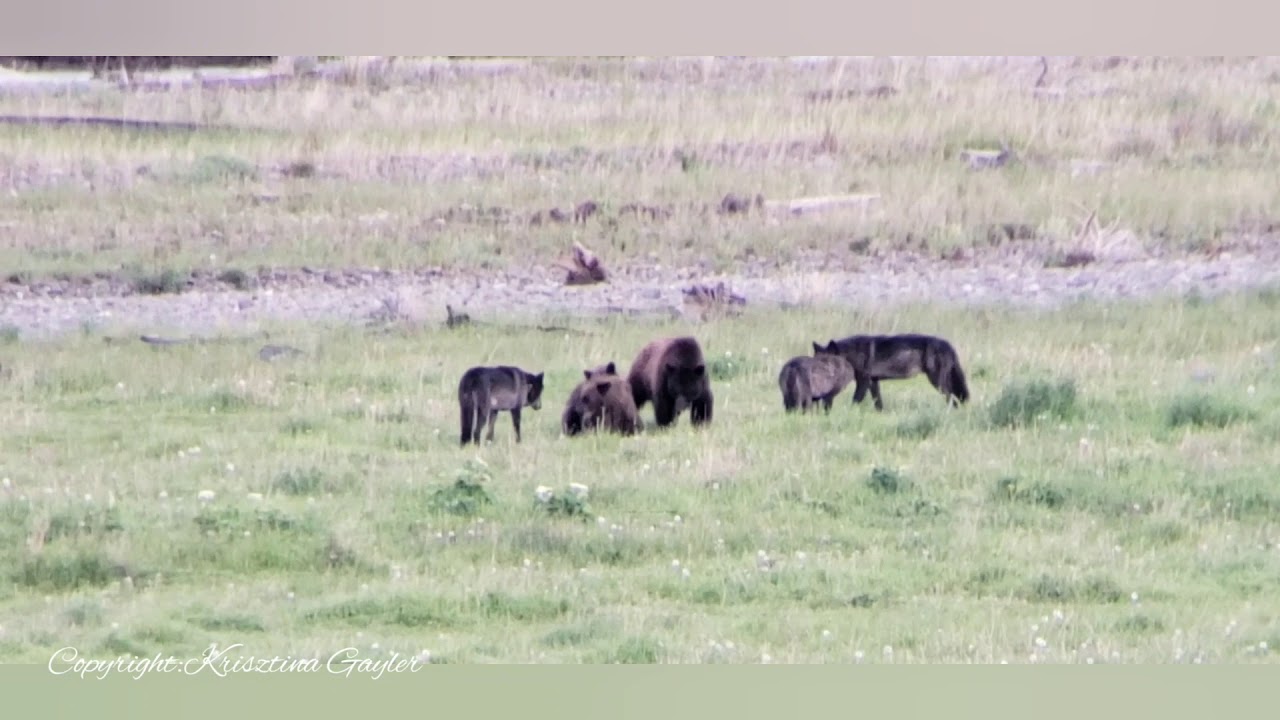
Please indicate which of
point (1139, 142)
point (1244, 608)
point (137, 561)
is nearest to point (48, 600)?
point (137, 561)

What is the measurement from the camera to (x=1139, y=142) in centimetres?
1248

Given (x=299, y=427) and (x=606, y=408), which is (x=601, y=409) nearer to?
(x=606, y=408)

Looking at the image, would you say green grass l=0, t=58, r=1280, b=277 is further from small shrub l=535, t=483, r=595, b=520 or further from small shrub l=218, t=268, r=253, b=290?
small shrub l=535, t=483, r=595, b=520

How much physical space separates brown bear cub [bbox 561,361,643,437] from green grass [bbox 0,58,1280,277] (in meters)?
1.57

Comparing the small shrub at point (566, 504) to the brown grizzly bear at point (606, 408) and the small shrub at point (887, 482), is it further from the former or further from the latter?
the small shrub at point (887, 482)

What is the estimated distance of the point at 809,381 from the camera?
1131 cm

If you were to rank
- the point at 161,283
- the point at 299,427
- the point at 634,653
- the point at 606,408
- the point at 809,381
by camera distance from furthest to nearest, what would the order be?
the point at 161,283 → the point at 809,381 → the point at 299,427 → the point at 606,408 → the point at 634,653

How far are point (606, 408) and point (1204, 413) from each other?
12.5ft

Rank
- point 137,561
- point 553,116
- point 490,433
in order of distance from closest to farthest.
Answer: point 137,561
point 490,433
point 553,116

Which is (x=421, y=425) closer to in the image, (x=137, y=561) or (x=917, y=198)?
(x=137, y=561)

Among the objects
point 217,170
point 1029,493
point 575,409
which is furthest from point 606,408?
point 217,170

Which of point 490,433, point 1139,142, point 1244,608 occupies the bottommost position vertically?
point 1244,608

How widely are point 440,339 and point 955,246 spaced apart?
371cm

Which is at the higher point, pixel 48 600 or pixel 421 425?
pixel 421 425
